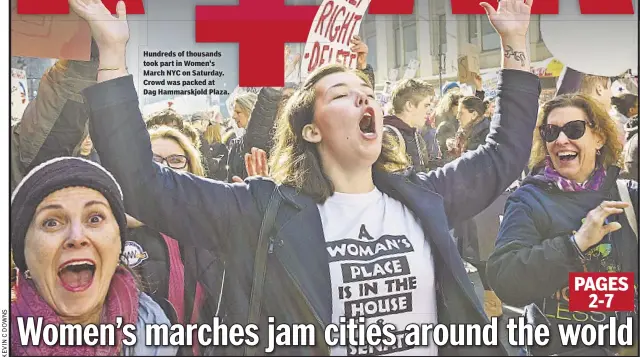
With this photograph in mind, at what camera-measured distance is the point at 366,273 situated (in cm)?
358

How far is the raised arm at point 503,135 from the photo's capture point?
3814 millimetres

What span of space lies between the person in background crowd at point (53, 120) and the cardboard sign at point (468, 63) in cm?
197

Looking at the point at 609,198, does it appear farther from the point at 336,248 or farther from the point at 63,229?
the point at 63,229

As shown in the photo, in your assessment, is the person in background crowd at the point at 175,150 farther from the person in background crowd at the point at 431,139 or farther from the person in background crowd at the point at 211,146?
the person in background crowd at the point at 431,139

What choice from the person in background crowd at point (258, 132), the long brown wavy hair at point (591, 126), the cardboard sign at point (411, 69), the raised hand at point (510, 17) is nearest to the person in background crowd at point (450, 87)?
the cardboard sign at point (411, 69)

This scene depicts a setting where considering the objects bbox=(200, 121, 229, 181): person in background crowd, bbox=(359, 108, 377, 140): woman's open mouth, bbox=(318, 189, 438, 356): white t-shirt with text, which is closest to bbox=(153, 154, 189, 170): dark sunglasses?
bbox=(200, 121, 229, 181): person in background crowd

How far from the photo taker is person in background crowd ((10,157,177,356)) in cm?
359

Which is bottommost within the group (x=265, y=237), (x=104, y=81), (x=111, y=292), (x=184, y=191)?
(x=111, y=292)

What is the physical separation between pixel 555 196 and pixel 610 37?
37.2 inches

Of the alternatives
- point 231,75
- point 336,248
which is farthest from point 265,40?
point 336,248

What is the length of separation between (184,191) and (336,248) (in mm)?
849

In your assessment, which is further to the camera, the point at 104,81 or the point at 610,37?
the point at 610,37

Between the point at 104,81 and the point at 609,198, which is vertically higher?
the point at 104,81

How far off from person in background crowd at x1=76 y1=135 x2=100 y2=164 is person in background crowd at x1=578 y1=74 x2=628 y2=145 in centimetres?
268
